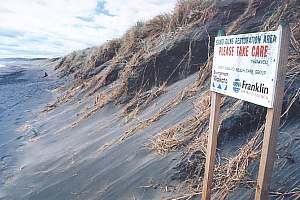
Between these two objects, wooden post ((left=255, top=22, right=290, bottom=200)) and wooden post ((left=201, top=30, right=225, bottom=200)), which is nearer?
wooden post ((left=255, top=22, right=290, bottom=200))

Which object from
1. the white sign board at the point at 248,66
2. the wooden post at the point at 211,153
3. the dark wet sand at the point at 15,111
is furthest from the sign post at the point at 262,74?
the dark wet sand at the point at 15,111

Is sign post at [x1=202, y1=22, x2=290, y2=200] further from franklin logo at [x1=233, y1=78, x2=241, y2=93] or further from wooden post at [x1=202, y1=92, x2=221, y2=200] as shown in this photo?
wooden post at [x1=202, y1=92, x2=221, y2=200]

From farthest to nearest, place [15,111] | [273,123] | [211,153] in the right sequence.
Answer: [15,111], [211,153], [273,123]

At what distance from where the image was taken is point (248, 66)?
3.44 m

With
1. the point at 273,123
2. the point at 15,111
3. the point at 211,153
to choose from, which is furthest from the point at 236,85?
the point at 15,111

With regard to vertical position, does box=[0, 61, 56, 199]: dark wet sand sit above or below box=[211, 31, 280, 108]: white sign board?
below

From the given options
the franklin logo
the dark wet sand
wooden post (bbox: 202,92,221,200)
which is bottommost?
the dark wet sand

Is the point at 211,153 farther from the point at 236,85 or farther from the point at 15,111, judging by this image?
the point at 15,111

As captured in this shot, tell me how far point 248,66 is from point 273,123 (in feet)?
A: 1.84

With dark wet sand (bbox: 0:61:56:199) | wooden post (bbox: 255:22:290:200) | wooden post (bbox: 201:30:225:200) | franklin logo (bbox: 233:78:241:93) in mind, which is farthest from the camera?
dark wet sand (bbox: 0:61:56:199)

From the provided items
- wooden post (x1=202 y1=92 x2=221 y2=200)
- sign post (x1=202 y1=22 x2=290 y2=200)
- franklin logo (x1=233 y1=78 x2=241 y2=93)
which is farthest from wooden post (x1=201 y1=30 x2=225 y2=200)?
franklin logo (x1=233 y1=78 x2=241 y2=93)

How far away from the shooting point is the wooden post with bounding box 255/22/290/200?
3.01 m

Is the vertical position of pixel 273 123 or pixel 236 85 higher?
pixel 236 85

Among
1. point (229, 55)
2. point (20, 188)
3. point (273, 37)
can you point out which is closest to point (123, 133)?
point (20, 188)
